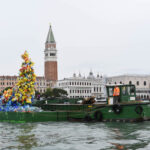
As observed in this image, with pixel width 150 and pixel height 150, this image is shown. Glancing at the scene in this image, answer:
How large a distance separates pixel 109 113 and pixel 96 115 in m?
0.99

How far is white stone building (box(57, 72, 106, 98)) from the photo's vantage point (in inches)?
4990

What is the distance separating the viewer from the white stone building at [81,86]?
416 feet

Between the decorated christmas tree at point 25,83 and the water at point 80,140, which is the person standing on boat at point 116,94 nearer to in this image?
the water at point 80,140

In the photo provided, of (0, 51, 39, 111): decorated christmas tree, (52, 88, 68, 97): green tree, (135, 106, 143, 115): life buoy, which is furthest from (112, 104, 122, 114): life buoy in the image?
(52, 88, 68, 97): green tree

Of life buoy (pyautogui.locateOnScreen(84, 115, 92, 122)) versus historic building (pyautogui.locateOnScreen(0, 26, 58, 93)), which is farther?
historic building (pyautogui.locateOnScreen(0, 26, 58, 93))

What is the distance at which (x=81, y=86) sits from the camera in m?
130

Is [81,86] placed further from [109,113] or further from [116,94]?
[109,113]

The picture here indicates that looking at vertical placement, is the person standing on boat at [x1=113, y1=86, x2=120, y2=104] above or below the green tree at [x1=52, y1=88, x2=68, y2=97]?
below

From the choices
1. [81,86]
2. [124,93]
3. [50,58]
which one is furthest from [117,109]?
[50,58]

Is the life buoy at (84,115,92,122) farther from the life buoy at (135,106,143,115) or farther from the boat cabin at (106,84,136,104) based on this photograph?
Result: the life buoy at (135,106,143,115)

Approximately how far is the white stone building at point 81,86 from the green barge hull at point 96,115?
3948 inches

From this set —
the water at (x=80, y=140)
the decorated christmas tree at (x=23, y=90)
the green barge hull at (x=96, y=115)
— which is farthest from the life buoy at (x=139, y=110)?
the decorated christmas tree at (x=23, y=90)

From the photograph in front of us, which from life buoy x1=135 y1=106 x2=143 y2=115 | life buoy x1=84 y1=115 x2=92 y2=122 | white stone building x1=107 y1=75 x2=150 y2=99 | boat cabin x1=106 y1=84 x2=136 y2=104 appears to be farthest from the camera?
white stone building x1=107 y1=75 x2=150 y2=99

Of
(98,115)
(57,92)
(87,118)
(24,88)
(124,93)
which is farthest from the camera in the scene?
(57,92)
